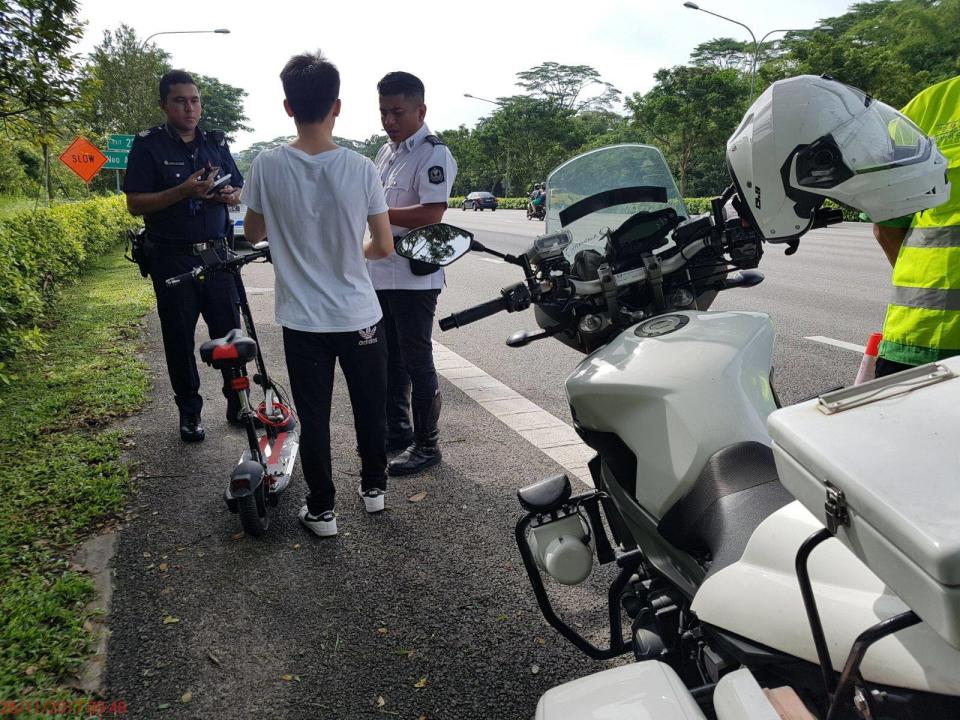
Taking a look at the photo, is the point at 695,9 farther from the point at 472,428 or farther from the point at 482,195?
the point at 472,428

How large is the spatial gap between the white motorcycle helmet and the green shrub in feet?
17.6

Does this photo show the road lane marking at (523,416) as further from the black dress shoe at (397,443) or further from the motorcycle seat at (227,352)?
the motorcycle seat at (227,352)

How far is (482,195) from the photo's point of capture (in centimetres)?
4556

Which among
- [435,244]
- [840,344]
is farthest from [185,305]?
[840,344]

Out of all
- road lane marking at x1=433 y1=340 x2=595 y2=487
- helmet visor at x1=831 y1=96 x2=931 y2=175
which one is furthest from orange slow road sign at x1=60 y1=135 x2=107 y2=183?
helmet visor at x1=831 y1=96 x2=931 y2=175

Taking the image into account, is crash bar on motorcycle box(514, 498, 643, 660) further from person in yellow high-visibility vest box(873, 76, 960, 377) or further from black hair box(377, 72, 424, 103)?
black hair box(377, 72, 424, 103)

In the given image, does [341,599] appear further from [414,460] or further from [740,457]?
[740,457]

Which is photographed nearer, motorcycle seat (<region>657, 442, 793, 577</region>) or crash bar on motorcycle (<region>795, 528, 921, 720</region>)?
crash bar on motorcycle (<region>795, 528, 921, 720</region>)

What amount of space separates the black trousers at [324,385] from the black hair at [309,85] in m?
0.88

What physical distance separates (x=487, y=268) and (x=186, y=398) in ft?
30.2

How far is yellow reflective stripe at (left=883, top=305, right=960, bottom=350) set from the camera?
Result: 2.20 m

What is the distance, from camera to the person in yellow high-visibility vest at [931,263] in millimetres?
2137

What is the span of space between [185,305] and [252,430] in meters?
1.40

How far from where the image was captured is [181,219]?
433 centimetres
